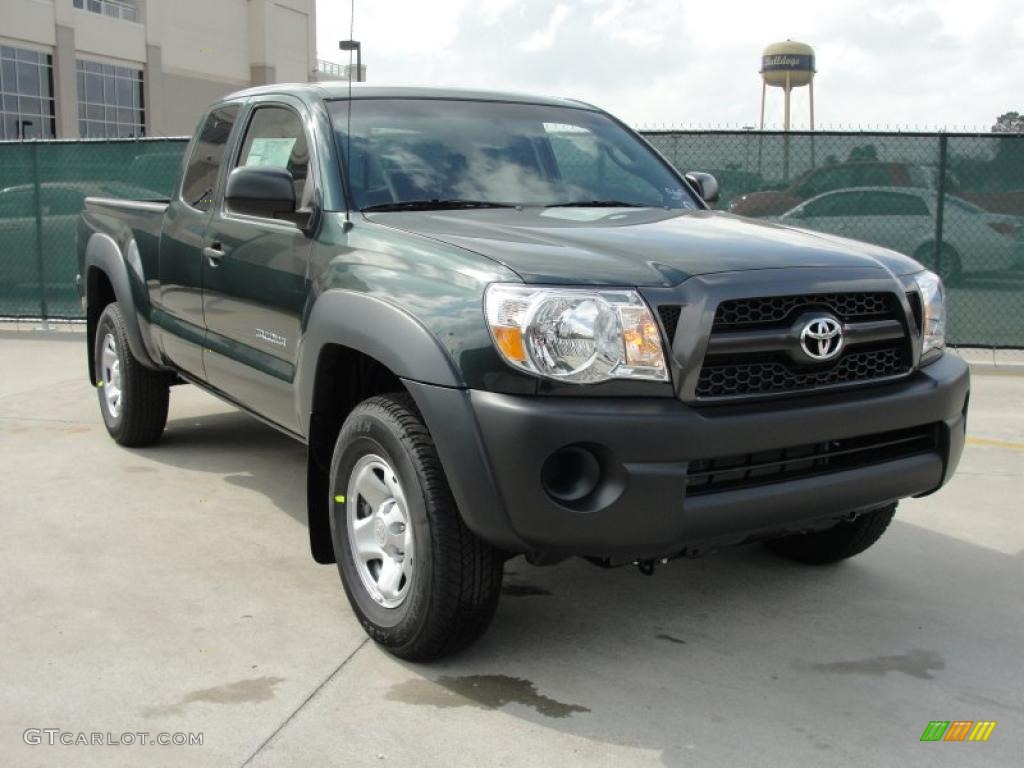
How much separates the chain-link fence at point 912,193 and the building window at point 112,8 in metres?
46.4

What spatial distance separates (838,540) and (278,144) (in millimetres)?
2778

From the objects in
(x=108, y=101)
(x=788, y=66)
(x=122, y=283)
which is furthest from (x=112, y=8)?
(x=122, y=283)

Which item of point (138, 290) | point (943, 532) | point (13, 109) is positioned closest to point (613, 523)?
point (943, 532)

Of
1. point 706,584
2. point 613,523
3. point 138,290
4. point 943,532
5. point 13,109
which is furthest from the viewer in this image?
point 13,109

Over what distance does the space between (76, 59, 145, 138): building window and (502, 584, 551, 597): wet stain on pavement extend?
49.7 meters

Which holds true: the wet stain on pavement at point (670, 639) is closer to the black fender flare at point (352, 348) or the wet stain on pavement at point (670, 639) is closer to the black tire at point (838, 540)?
the black tire at point (838, 540)

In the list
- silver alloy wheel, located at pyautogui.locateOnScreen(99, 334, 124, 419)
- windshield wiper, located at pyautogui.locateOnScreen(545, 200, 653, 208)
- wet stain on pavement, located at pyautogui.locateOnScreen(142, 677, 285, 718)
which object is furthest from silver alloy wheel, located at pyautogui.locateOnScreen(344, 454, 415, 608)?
silver alloy wheel, located at pyautogui.locateOnScreen(99, 334, 124, 419)

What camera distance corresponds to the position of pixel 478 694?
3484mm

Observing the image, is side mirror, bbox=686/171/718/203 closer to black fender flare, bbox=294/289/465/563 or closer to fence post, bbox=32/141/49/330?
black fender flare, bbox=294/289/465/563

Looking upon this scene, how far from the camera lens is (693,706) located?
342 cm

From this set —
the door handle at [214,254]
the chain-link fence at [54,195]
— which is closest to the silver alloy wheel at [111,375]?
the door handle at [214,254]

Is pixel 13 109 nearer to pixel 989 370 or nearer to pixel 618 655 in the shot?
pixel 989 370

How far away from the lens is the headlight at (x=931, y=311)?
12.6 feet

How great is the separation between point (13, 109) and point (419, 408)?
48.4 m
